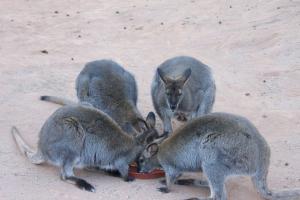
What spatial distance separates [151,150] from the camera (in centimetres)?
584

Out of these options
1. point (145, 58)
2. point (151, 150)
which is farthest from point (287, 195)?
point (145, 58)

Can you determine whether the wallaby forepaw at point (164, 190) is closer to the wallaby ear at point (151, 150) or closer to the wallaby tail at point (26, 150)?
the wallaby ear at point (151, 150)

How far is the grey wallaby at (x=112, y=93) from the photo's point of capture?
255 inches

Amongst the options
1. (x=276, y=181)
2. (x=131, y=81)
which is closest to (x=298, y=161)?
(x=276, y=181)

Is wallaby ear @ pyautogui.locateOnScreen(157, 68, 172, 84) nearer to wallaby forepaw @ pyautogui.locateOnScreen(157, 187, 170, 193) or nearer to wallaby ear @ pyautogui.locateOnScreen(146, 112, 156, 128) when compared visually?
wallaby ear @ pyautogui.locateOnScreen(146, 112, 156, 128)

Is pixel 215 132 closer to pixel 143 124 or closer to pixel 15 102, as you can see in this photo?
pixel 143 124

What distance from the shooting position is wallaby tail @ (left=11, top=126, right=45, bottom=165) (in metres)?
6.01

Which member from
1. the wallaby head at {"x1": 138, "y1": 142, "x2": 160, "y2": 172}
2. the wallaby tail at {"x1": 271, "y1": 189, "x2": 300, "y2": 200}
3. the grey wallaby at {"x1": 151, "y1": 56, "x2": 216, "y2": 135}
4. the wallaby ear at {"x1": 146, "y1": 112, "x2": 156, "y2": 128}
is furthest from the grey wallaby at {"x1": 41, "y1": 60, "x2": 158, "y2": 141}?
the wallaby tail at {"x1": 271, "y1": 189, "x2": 300, "y2": 200}

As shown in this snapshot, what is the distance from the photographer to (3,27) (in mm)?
10875

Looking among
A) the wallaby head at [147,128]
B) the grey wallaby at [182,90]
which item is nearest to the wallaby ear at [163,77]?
the grey wallaby at [182,90]

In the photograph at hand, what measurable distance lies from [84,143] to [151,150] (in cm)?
63

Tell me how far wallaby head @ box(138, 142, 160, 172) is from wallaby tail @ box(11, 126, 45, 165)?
0.96 m

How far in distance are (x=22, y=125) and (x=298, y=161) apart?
2.99 metres

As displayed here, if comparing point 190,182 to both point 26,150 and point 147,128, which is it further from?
point 26,150
